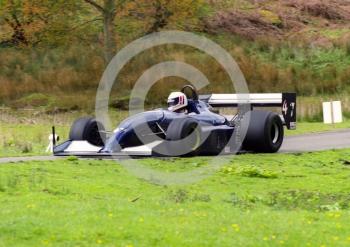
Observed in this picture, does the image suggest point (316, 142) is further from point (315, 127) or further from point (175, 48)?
point (175, 48)

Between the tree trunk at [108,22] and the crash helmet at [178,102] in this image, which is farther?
the tree trunk at [108,22]

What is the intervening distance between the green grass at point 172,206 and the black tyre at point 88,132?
2793mm

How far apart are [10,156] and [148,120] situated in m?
3.99

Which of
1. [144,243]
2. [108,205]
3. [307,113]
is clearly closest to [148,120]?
[108,205]

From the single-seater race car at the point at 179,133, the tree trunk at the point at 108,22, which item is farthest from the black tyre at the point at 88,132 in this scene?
the tree trunk at the point at 108,22

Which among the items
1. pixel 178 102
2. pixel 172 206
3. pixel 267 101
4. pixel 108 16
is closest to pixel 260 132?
pixel 178 102

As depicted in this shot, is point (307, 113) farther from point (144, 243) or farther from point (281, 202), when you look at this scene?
point (144, 243)

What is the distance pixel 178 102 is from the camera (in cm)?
2642

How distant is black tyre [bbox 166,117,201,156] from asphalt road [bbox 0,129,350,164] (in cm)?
329

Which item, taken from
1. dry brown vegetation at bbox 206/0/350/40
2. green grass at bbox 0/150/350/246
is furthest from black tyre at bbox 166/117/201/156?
dry brown vegetation at bbox 206/0/350/40

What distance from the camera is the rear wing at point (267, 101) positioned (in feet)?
96.0

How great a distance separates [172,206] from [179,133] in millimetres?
9055

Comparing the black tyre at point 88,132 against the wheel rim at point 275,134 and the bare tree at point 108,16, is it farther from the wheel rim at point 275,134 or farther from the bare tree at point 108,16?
the bare tree at point 108,16

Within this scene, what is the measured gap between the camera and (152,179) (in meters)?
20.2
